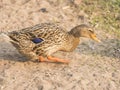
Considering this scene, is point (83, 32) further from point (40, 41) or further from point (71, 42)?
point (40, 41)

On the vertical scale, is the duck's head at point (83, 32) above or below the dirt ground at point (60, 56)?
above

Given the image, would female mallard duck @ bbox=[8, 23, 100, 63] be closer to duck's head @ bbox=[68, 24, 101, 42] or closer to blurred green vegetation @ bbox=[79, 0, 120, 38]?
duck's head @ bbox=[68, 24, 101, 42]

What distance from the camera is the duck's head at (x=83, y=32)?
23.7ft

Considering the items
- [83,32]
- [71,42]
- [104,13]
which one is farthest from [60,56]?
[104,13]

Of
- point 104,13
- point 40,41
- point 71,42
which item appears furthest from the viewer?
point 104,13

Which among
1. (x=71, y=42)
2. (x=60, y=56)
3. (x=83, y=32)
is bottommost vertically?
(x=60, y=56)

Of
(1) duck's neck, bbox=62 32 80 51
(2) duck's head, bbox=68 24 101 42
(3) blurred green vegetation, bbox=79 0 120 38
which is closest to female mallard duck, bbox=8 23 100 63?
(1) duck's neck, bbox=62 32 80 51

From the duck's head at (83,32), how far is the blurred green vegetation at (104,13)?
90cm

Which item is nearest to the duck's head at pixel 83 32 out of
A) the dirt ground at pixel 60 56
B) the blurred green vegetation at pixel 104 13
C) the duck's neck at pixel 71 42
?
the duck's neck at pixel 71 42

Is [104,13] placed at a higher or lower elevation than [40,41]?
lower

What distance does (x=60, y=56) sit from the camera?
7.28m

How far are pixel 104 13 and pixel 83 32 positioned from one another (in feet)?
5.23

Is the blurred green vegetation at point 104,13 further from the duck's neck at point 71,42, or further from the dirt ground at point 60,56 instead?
the duck's neck at point 71,42

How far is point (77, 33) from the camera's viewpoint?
7.29 m
